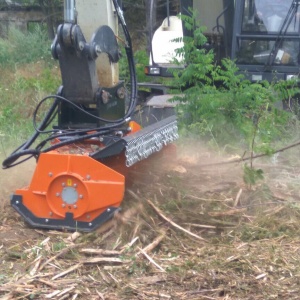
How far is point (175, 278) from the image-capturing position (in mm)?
4395

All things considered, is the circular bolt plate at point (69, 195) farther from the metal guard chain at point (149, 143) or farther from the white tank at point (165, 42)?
the white tank at point (165, 42)

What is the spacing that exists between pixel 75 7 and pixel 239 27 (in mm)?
4677

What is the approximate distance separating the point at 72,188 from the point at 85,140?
1.71ft

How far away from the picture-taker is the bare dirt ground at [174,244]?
431cm

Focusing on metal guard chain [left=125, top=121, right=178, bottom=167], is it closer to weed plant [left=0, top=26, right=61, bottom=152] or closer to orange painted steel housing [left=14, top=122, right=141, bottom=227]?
orange painted steel housing [left=14, top=122, right=141, bottom=227]

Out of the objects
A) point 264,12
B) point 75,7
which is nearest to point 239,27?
point 264,12

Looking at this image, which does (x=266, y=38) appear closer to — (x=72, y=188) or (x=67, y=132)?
(x=67, y=132)

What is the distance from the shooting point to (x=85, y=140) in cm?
568

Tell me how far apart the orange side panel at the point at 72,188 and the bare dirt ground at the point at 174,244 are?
0.16m

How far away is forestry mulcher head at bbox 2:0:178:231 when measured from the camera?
5.25 metres

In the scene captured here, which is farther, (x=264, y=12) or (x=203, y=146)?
(x=264, y=12)

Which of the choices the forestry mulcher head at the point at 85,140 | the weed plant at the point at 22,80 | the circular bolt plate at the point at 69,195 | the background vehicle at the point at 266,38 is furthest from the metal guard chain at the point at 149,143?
the background vehicle at the point at 266,38

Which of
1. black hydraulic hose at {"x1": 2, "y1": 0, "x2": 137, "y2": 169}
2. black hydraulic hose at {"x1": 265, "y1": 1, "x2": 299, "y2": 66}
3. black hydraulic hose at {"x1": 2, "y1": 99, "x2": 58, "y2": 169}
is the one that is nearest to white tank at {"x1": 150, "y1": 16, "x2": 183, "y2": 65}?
black hydraulic hose at {"x1": 265, "y1": 1, "x2": 299, "y2": 66}

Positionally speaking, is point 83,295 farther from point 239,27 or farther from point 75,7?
point 239,27
